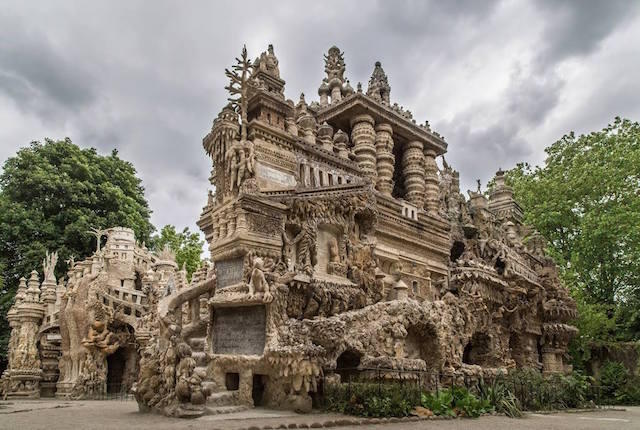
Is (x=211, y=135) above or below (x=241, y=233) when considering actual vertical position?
above

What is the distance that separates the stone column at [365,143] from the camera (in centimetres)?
1991

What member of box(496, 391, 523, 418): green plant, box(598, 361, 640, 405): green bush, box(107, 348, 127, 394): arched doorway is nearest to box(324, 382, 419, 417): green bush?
box(496, 391, 523, 418): green plant

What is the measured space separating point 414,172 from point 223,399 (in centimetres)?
1394

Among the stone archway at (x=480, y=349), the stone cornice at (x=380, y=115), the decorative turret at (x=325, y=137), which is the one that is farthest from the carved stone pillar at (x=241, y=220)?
the stone archway at (x=480, y=349)

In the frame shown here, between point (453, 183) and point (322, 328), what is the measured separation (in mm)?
15267

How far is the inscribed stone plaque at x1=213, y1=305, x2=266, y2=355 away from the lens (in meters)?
12.8

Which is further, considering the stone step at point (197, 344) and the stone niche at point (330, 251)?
the stone niche at point (330, 251)

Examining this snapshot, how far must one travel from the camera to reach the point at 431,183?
75.2ft

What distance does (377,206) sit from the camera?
60.2ft

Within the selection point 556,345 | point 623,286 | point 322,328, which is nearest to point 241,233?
point 322,328

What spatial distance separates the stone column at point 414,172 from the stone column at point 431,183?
19.7 inches

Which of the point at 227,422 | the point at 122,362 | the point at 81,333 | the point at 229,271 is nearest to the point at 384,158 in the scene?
the point at 229,271

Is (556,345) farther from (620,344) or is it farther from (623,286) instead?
(623,286)

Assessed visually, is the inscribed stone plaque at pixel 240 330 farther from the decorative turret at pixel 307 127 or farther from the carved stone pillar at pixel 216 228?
the decorative turret at pixel 307 127
